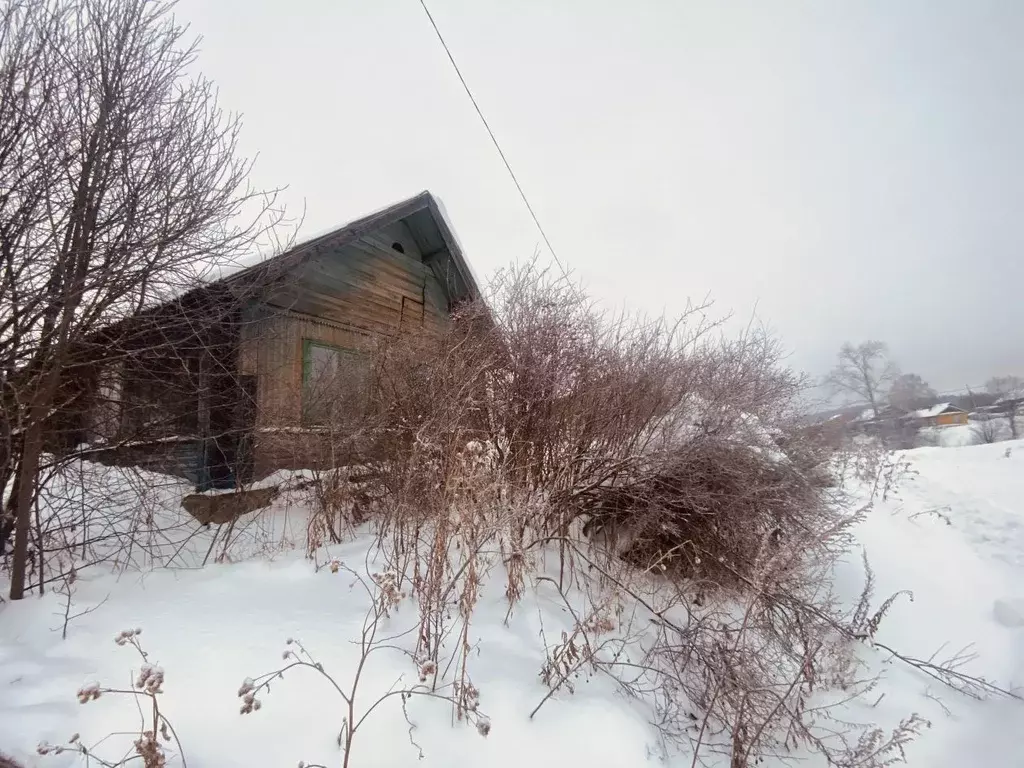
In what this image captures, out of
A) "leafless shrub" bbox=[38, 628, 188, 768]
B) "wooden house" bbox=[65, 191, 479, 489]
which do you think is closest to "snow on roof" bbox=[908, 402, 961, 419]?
"wooden house" bbox=[65, 191, 479, 489]

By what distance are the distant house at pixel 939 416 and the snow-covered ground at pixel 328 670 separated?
32.3 m

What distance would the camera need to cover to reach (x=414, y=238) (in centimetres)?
950

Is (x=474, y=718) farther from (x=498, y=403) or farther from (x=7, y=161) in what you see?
(x=7, y=161)

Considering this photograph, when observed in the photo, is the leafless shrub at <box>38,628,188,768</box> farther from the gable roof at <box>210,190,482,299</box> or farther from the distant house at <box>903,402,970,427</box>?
the distant house at <box>903,402,970,427</box>

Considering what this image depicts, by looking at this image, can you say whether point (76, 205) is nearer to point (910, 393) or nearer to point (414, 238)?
point (414, 238)

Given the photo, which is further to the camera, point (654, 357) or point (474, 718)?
point (654, 357)

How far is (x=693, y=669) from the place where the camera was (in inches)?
110

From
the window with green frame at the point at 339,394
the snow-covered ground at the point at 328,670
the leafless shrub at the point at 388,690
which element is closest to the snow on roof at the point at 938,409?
the snow-covered ground at the point at 328,670

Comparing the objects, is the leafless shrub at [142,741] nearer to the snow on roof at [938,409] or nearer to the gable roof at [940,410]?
the gable roof at [940,410]

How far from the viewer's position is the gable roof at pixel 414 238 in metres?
4.61

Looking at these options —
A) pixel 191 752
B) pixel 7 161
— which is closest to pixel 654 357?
pixel 191 752

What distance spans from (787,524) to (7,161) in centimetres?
666

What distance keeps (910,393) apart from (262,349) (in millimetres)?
42817

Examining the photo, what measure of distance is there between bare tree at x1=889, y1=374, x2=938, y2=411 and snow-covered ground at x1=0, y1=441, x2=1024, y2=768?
33274 millimetres
